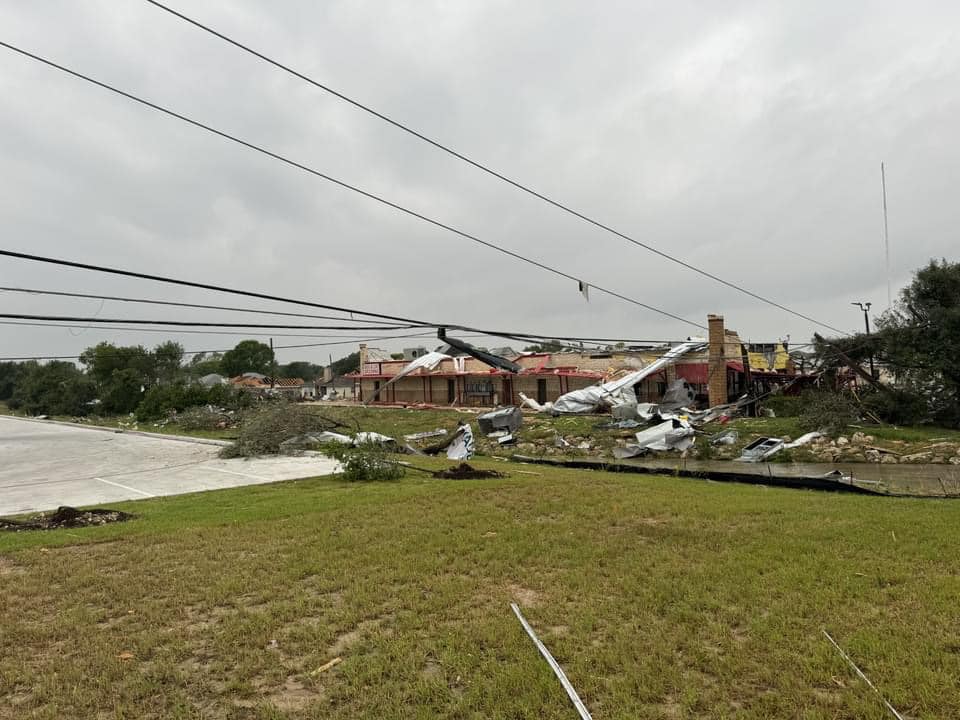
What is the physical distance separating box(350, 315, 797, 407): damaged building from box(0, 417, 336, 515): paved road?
10.5m

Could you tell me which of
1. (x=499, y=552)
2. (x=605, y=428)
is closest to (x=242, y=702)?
(x=499, y=552)

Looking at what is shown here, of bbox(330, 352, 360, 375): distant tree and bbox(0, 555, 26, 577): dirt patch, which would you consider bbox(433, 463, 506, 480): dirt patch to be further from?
bbox(330, 352, 360, 375): distant tree

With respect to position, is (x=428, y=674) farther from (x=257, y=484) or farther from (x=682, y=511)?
(x=257, y=484)

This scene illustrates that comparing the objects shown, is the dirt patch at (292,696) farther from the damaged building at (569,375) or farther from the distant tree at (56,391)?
the distant tree at (56,391)

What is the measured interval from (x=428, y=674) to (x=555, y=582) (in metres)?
1.95

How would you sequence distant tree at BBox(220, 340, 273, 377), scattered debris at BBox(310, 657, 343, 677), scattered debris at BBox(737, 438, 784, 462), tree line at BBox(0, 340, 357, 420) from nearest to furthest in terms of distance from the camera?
scattered debris at BBox(310, 657, 343, 677)
scattered debris at BBox(737, 438, 784, 462)
tree line at BBox(0, 340, 357, 420)
distant tree at BBox(220, 340, 273, 377)

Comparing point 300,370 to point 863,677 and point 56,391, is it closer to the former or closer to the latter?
point 56,391

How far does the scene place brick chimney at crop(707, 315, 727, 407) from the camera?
26.8 m

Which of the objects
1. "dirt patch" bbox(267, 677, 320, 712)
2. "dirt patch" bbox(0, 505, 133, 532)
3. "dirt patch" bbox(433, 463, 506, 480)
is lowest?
"dirt patch" bbox(267, 677, 320, 712)

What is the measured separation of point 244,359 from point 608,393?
7473 centimetres

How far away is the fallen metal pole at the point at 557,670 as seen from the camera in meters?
3.21

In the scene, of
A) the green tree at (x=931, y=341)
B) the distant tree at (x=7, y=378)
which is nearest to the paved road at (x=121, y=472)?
the green tree at (x=931, y=341)

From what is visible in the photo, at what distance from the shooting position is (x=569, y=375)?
33562mm

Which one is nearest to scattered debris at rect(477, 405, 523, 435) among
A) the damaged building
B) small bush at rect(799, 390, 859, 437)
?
the damaged building
